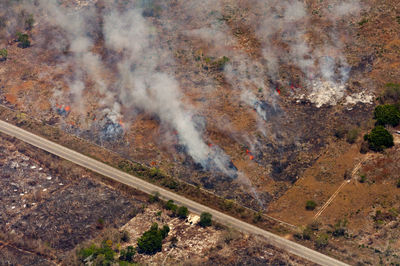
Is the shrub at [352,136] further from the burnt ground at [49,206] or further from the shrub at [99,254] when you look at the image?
the shrub at [99,254]

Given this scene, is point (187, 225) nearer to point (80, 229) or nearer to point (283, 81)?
point (80, 229)

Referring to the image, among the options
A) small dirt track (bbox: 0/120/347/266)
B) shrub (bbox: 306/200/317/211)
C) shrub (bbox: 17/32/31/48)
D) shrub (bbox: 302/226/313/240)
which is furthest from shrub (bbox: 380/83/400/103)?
shrub (bbox: 17/32/31/48)

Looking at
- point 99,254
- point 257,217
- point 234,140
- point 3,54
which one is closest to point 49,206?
point 99,254

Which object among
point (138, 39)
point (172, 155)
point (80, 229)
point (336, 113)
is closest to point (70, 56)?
point (138, 39)

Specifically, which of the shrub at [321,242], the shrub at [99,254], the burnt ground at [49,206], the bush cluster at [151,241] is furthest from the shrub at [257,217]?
the shrub at [99,254]

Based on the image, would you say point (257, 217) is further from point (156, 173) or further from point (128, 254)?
point (128, 254)
